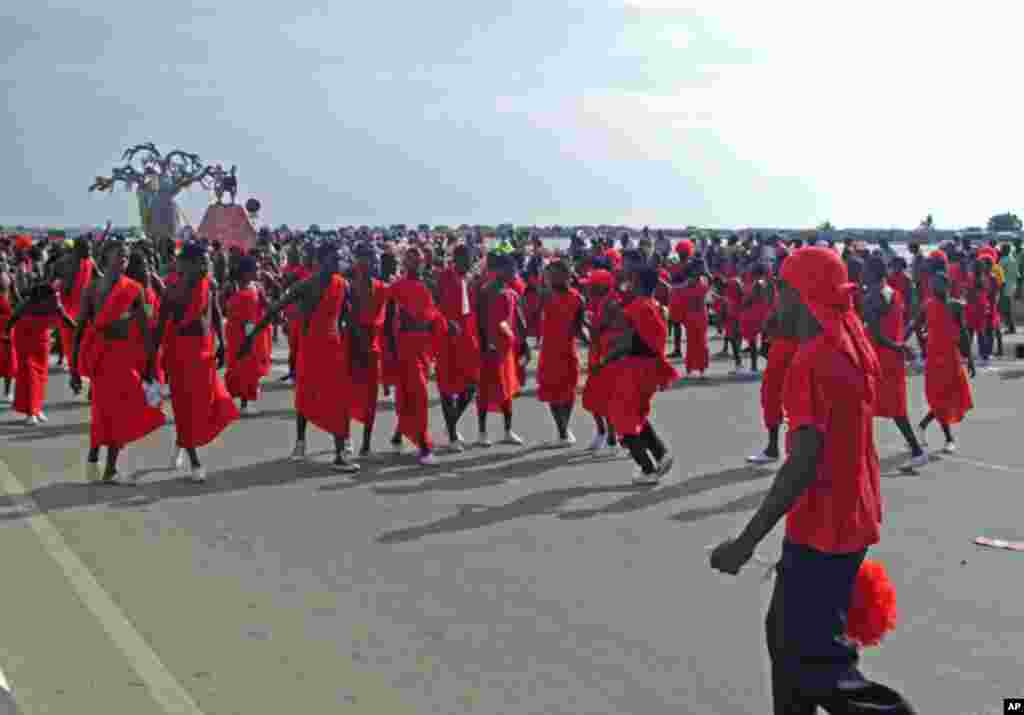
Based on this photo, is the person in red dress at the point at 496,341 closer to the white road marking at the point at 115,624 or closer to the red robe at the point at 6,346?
the white road marking at the point at 115,624

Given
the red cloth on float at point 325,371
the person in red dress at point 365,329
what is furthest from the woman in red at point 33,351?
the red cloth on float at point 325,371

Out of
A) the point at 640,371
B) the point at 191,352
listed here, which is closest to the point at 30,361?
the point at 191,352

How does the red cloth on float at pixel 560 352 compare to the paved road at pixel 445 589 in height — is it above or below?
above

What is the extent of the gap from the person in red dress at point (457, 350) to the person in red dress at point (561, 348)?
26.8 inches

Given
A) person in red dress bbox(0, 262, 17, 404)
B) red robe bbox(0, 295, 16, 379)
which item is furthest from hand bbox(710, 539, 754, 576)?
person in red dress bbox(0, 262, 17, 404)

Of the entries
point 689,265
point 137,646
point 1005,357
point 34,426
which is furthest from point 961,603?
point 1005,357

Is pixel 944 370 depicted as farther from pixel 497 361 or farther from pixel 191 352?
pixel 191 352

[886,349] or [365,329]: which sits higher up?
[365,329]

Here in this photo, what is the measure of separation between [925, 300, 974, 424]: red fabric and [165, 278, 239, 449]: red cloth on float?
6302 mm

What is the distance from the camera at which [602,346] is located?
11750 mm

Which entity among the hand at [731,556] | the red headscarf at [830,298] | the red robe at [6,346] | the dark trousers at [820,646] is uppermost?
the red headscarf at [830,298]

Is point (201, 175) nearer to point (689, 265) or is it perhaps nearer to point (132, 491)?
point (689, 265)

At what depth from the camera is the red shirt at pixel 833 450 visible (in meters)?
4.07

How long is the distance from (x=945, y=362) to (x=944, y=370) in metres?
0.07
